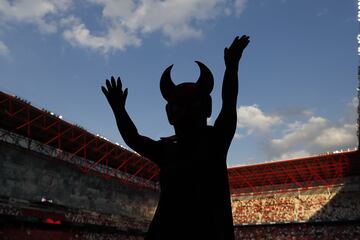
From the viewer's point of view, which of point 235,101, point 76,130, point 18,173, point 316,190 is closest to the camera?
point 235,101

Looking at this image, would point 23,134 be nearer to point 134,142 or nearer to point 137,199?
point 137,199

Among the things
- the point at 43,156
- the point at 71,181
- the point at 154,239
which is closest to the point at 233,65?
the point at 154,239

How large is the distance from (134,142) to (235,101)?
66 centimetres

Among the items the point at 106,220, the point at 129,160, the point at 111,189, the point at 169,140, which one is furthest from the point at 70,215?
the point at 169,140

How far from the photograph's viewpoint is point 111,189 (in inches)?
1181

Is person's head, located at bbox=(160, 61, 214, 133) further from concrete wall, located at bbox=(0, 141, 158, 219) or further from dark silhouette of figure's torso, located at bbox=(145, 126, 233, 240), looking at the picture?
concrete wall, located at bbox=(0, 141, 158, 219)

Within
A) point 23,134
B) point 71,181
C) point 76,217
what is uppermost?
point 23,134

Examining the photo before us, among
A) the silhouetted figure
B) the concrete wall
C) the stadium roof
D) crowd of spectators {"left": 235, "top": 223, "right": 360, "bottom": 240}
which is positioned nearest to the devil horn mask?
the silhouetted figure

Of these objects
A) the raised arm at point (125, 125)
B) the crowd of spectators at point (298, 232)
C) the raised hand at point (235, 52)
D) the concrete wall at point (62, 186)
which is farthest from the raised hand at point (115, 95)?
the crowd of spectators at point (298, 232)

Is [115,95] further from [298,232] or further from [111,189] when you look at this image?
[298,232]

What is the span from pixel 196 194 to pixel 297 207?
32388 millimetres

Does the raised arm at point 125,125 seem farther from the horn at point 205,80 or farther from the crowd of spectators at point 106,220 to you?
the crowd of spectators at point 106,220

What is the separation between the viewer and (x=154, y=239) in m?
2.02

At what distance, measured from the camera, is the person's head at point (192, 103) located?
2.19 m
